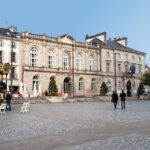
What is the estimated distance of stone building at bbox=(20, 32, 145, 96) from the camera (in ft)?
193

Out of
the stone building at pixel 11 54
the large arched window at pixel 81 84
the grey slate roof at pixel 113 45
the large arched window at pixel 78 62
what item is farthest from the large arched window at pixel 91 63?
the stone building at pixel 11 54

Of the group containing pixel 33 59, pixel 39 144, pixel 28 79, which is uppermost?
pixel 33 59

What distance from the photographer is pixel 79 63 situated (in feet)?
222

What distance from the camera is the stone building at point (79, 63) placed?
58812 millimetres

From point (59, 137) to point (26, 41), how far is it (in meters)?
47.9

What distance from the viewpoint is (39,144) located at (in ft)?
33.6

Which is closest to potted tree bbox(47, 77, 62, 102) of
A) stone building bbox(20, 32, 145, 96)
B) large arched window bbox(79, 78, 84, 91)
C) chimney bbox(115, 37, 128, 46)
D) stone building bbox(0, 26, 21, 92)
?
stone building bbox(0, 26, 21, 92)

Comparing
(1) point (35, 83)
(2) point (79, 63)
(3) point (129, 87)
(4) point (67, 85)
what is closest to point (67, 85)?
(4) point (67, 85)

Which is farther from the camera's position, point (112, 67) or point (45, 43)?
point (112, 67)

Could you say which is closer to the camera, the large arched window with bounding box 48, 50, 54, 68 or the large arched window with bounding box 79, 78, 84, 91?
the large arched window with bounding box 48, 50, 54, 68

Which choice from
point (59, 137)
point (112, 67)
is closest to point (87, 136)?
point (59, 137)

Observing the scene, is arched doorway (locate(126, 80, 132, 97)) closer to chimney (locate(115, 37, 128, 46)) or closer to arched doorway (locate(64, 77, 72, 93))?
chimney (locate(115, 37, 128, 46))

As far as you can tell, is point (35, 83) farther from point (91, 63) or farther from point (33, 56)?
point (91, 63)

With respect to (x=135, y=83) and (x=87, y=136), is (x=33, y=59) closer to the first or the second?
(x=135, y=83)
